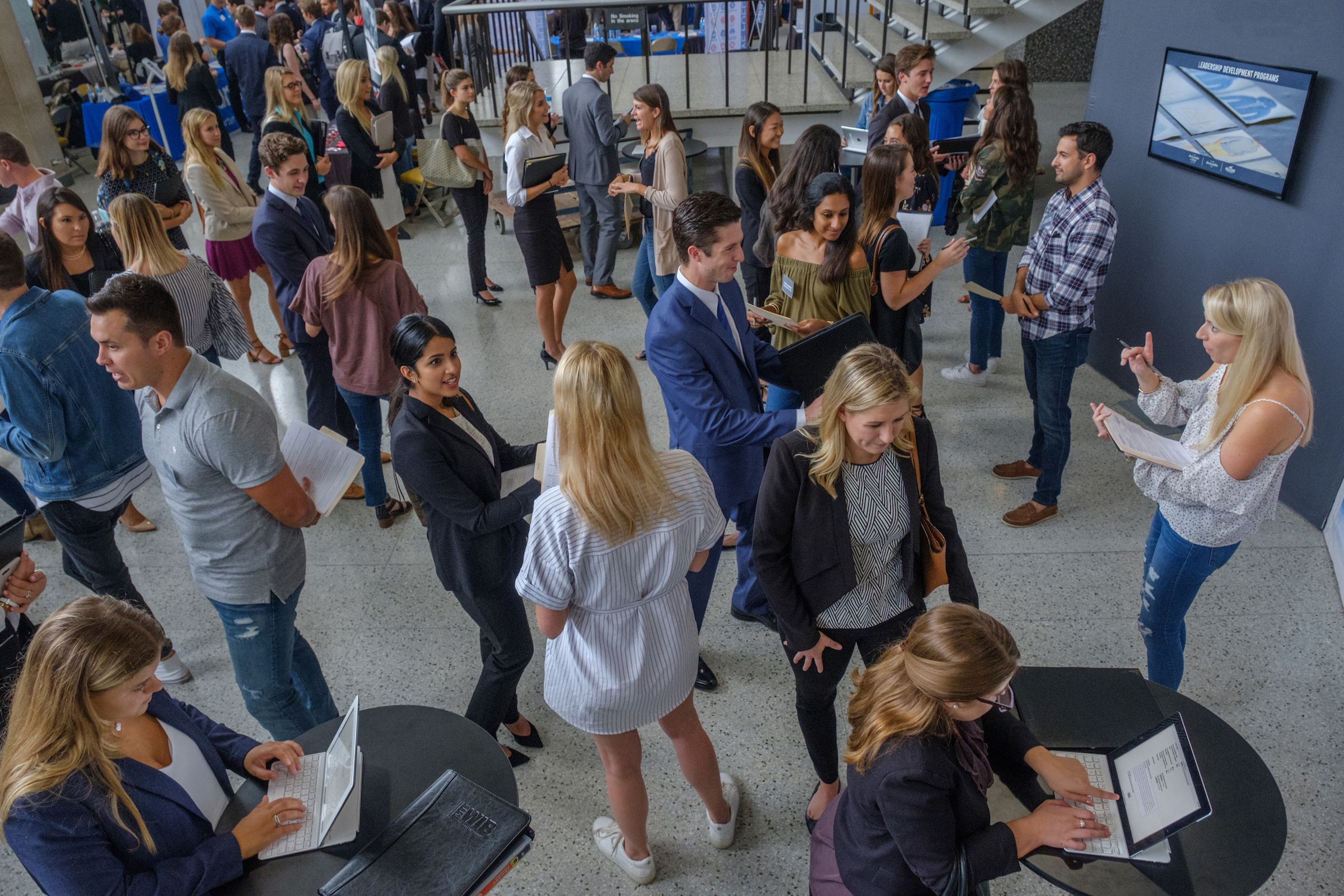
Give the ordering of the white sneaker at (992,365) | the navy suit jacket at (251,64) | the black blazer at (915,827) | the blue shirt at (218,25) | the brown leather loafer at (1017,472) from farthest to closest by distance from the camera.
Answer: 1. the blue shirt at (218,25)
2. the navy suit jacket at (251,64)
3. the white sneaker at (992,365)
4. the brown leather loafer at (1017,472)
5. the black blazer at (915,827)

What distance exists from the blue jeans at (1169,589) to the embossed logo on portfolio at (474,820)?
204 cm

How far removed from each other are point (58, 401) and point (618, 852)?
218cm

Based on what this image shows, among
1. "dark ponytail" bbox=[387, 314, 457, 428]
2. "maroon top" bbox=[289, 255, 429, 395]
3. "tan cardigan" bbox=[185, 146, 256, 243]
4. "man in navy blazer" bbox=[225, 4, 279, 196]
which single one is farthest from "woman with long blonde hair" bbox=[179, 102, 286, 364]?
"man in navy blazer" bbox=[225, 4, 279, 196]

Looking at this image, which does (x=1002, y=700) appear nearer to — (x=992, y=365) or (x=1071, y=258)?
(x=1071, y=258)

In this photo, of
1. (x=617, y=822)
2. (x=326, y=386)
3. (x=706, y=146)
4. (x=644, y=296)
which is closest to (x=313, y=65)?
(x=706, y=146)

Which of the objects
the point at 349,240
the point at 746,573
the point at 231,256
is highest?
the point at 349,240

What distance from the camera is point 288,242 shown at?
390 cm

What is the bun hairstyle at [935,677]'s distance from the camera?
5.13ft

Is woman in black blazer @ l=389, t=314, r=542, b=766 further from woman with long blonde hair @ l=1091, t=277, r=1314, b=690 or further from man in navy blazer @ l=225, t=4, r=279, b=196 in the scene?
man in navy blazer @ l=225, t=4, r=279, b=196

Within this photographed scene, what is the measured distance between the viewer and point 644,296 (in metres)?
5.50

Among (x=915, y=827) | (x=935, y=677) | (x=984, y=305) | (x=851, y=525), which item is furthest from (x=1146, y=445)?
(x=984, y=305)

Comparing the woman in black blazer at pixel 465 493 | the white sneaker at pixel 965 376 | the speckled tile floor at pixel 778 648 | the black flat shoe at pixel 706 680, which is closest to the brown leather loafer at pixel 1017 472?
the speckled tile floor at pixel 778 648

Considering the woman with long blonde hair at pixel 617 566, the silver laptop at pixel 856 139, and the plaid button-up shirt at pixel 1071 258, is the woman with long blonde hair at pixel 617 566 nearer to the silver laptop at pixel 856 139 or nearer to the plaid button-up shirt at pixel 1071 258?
the plaid button-up shirt at pixel 1071 258

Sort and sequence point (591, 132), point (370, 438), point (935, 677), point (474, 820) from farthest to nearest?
point (591, 132)
point (370, 438)
point (474, 820)
point (935, 677)
